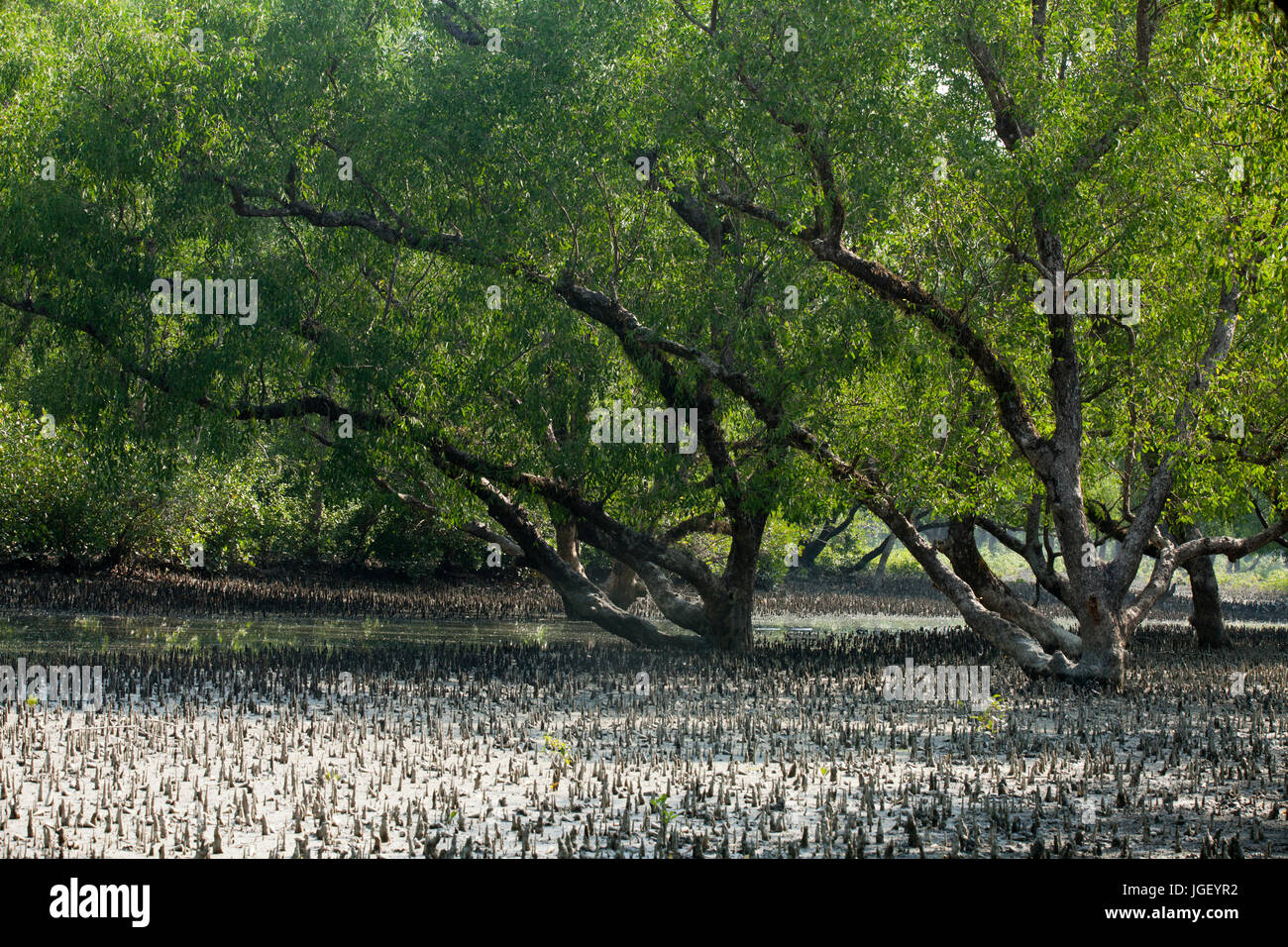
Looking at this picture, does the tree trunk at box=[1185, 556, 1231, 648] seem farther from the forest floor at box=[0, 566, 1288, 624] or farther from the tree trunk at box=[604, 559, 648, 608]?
the tree trunk at box=[604, 559, 648, 608]

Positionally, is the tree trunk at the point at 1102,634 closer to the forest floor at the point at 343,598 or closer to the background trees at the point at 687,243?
the background trees at the point at 687,243

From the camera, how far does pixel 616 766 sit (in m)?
8.88

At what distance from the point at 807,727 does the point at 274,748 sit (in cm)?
474

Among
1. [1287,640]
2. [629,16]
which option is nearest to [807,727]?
[629,16]

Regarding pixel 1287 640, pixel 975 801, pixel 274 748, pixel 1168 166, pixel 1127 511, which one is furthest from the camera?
pixel 1287 640

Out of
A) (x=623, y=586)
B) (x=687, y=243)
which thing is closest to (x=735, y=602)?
(x=687, y=243)

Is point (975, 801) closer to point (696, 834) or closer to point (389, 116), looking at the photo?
point (696, 834)

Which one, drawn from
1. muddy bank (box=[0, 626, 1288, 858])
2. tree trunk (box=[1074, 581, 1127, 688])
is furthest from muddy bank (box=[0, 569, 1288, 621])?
tree trunk (box=[1074, 581, 1127, 688])

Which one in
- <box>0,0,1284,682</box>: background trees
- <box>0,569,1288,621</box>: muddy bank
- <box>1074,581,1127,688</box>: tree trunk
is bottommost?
<box>0,569,1288,621</box>: muddy bank

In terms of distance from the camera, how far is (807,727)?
444 inches

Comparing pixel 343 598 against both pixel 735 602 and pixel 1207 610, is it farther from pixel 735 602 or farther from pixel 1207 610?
pixel 1207 610

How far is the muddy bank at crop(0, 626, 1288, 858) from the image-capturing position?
6.93m

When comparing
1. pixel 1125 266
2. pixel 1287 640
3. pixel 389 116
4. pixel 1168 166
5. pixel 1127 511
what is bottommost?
pixel 1287 640

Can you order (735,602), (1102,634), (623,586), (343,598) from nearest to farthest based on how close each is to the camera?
(1102,634) → (735,602) → (623,586) → (343,598)
